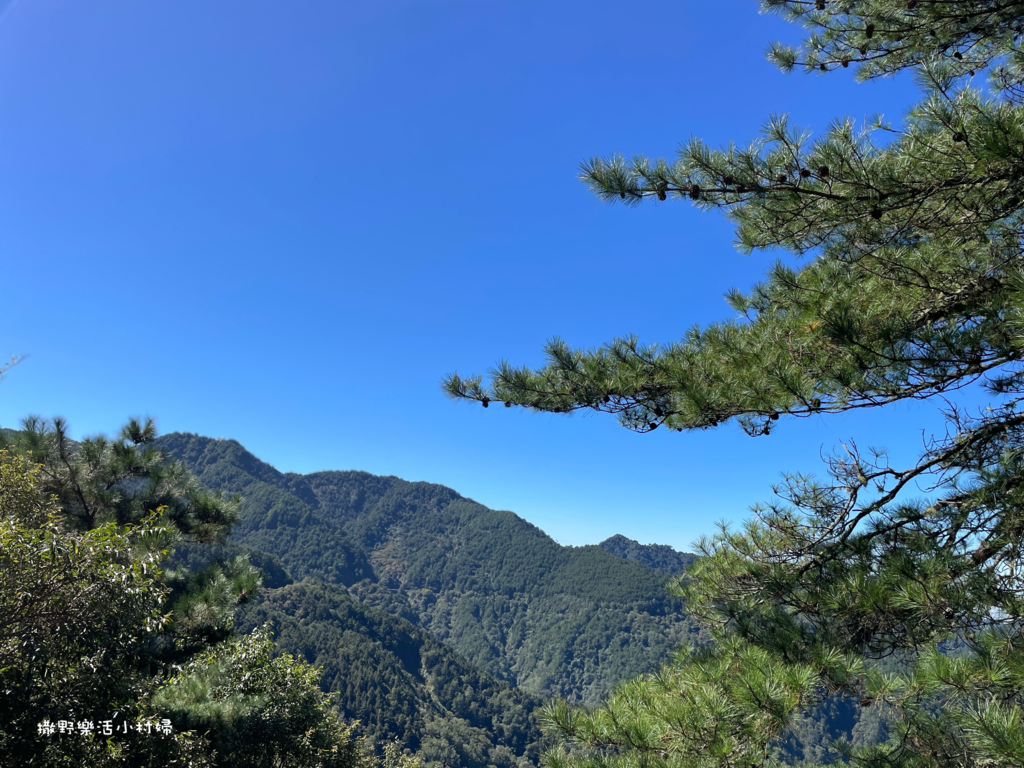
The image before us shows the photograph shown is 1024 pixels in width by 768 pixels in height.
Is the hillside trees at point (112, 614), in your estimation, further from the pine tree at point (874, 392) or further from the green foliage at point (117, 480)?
the pine tree at point (874, 392)

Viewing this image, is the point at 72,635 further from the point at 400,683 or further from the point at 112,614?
the point at 400,683

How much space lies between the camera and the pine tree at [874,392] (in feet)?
8.08

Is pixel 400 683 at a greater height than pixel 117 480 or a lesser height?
lesser

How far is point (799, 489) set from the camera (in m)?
3.82

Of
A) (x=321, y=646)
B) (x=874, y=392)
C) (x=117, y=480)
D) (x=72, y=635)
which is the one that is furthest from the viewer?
(x=321, y=646)

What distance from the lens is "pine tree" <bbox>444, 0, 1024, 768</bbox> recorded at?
2463mm

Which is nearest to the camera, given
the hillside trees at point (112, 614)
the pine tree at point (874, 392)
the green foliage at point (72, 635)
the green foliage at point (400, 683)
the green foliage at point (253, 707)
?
the pine tree at point (874, 392)

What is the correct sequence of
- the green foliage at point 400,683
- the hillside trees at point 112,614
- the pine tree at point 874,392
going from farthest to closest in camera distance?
1. the green foliage at point 400,683
2. the hillside trees at point 112,614
3. the pine tree at point 874,392

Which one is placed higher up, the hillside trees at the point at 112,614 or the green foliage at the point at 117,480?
the green foliage at the point at 117,480

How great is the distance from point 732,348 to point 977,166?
65.9 inches

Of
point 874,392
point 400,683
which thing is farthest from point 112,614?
point 400,683

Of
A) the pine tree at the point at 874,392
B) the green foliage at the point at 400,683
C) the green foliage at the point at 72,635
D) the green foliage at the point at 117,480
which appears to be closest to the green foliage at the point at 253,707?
the green foliage at the point at 72,635

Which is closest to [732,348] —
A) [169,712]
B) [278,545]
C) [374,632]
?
[169,712]

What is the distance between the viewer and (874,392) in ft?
9.58
